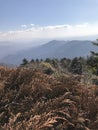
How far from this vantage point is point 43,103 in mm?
3521

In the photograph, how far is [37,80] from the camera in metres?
4.31

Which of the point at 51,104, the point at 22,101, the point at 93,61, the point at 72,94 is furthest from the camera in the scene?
the point at 93,61

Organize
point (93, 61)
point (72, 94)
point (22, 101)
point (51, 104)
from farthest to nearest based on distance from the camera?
point (93, 61) < point (72, 94) < point (22, 101) < point (51, 104)

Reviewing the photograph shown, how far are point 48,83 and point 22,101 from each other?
77 centimetres

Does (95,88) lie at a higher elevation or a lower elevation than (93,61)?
higher

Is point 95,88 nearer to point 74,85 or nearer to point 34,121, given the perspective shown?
point 74,85

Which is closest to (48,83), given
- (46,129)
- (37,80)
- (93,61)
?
(37,80)

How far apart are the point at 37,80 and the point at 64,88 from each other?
40 centimetres

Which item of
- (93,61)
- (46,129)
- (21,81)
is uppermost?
(21,81)

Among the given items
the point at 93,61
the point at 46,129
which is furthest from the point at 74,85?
the point at 93,61

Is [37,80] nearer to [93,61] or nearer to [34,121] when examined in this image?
[34,121]

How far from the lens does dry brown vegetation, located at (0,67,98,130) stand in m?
3.16

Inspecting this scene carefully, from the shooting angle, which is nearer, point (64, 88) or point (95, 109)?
point (95, 109)

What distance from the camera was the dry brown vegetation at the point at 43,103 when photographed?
3160mm
